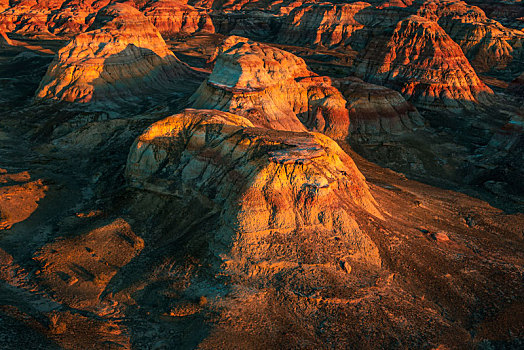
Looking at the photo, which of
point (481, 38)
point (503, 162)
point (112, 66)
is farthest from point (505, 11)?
point (112, 66)

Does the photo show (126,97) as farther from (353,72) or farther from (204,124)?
(353,72)

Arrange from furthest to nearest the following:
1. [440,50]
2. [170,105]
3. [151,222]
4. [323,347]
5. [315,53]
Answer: [315,53] < [440,50] < [170,105] < [151,222] < [323,347]

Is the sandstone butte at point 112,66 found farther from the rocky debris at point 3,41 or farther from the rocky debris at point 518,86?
the rocky debris at point 518,86

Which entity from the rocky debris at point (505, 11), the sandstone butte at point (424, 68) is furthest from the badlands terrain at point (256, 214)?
the rocky debris at point (505, 11)

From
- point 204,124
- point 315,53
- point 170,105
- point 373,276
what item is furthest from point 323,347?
point 315,53

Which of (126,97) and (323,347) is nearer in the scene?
(323,347)

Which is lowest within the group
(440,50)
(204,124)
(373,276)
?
(373,276)

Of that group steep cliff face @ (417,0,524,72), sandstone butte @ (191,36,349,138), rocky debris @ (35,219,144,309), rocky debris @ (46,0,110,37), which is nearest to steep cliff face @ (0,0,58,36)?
rocky debris @ (46,0,110,37)

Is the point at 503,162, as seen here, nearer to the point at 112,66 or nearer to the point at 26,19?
the point at 112,66
